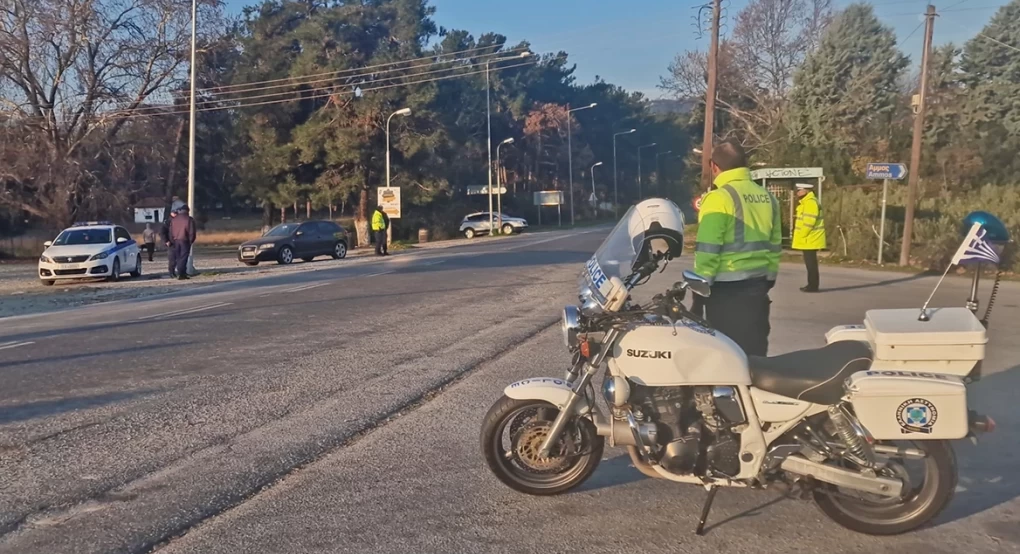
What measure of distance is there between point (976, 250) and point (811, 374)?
43.4 inches

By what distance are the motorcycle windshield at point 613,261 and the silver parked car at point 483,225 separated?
5401 cm

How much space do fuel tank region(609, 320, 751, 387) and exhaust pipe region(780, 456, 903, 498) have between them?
540mm

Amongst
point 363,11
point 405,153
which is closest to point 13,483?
point 405,153

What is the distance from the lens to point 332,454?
20.4 ft

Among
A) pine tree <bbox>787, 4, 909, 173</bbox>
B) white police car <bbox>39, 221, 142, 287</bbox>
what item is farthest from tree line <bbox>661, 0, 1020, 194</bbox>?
white police car <bbox>39, 221, 142, 287</bbox>

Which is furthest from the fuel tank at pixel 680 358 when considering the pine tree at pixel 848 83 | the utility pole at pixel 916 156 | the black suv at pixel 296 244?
the pine tree at pixel 848 83

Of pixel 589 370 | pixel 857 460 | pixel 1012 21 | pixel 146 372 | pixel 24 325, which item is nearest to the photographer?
pixel 857 460

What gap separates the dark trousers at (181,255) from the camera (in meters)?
23.3

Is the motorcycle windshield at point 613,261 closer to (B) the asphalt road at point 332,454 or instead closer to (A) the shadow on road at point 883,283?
(B) the asphalt road at point 332,454

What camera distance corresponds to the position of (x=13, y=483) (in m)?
5.67

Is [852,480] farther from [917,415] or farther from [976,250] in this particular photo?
[976,250]

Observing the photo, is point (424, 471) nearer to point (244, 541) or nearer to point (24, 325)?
point (244, 541)

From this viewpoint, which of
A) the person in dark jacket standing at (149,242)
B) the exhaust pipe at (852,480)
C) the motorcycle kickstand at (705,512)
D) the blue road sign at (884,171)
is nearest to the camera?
the exhaust pipe at (852,480)

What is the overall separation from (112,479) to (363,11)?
172 ft
